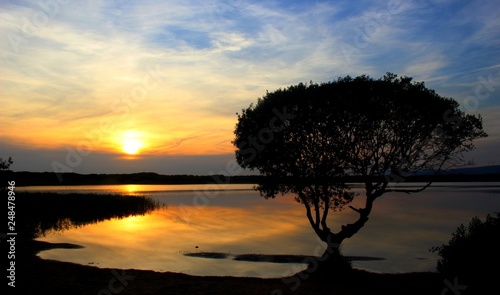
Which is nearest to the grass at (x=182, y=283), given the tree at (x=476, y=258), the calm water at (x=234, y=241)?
the tree at (x=476, y=258)

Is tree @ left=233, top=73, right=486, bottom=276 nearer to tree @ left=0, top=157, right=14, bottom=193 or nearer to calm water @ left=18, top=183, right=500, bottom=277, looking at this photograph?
calm water @ left=18, top=183, right=500, bottom=277

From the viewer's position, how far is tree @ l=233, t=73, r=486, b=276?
82.2ft

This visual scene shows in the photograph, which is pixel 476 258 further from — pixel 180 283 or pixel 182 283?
pixel 180 283

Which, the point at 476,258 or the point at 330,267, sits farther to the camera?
the point at 330,267

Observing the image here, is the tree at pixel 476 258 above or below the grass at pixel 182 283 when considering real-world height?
above

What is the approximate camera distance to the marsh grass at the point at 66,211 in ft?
159

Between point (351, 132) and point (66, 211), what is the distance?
51.4 meters

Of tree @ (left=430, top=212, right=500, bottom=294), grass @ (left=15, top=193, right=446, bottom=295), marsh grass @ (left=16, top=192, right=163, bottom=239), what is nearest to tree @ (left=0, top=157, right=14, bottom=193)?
marsh grass @ (left=16, top=192, right=163, bottom=239)

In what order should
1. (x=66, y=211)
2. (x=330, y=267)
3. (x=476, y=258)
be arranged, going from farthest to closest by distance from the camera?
(x=66, y=211)
(x=330, y=267)
(x=476, y=258)

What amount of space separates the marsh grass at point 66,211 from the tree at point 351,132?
2926 cm

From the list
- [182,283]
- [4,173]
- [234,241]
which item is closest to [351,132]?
[182,283]

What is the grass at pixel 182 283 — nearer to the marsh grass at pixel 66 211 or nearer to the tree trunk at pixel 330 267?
the tree trunk at pixel 330 267

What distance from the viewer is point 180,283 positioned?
22.0 m

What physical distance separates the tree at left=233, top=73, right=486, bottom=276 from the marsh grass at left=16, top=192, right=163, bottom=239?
1152 inches
